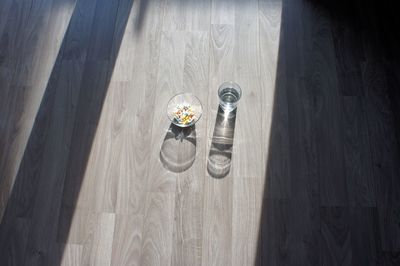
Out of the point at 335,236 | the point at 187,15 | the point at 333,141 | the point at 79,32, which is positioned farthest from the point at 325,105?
the point at 79,32

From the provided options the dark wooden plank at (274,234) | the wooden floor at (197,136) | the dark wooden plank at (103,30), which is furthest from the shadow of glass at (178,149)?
the dark wooden plank at (103,30)

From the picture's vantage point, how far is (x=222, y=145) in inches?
64.1

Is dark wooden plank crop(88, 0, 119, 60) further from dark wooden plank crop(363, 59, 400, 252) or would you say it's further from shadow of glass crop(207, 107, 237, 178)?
dark wooden plank crop(363, 59, 400, 252)

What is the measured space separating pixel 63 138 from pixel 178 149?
1.78ft

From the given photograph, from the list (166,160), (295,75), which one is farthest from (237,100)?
(166,160)

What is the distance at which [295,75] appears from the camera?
1728mm

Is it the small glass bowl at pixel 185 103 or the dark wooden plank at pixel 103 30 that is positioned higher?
the dark wooden plank at pixel 103 30

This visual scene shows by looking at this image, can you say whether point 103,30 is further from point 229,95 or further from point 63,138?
point 229,95

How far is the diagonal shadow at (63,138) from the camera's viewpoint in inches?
59.7

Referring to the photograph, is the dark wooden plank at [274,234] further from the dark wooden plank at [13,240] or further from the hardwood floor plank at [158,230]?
the dark wooden plank at [13,240]

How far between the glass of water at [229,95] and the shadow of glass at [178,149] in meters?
0.18

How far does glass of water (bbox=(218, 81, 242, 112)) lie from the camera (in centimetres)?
167

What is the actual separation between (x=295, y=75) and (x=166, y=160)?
74 cm

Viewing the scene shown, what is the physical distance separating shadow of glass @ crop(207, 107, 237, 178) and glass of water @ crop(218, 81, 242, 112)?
0.08ft
